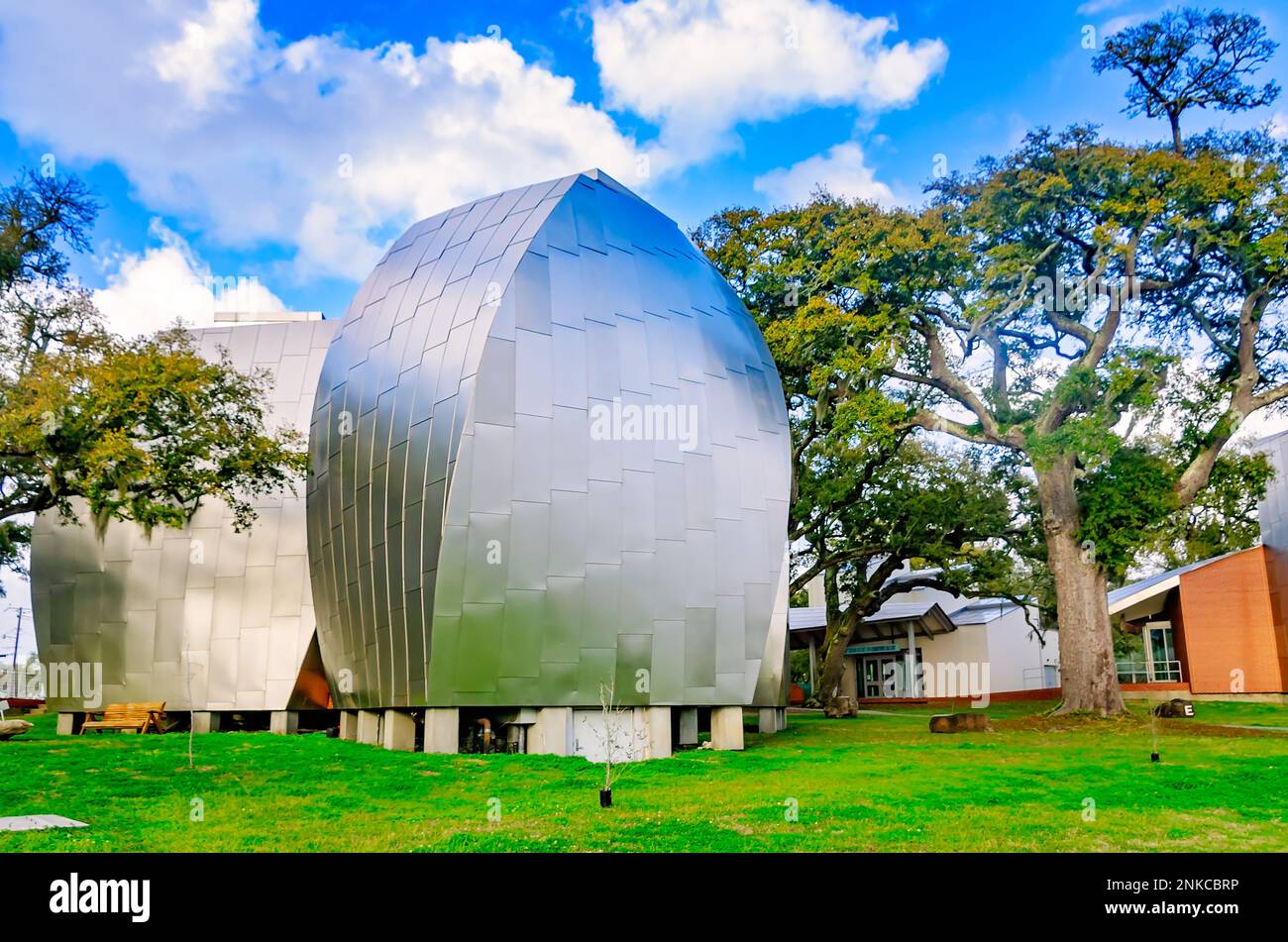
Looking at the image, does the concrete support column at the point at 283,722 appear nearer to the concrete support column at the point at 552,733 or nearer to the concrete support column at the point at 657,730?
the concrete support column at the point at 552,733

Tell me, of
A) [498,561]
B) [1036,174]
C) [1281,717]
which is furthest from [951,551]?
[498,561]

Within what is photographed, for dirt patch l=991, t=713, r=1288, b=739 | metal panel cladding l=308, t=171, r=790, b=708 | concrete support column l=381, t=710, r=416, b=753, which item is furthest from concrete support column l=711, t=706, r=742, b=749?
dirt patch l=991, t=713, r=1288, b=739

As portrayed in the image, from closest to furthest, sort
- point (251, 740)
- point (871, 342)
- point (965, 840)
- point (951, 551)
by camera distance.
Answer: point (965, 840), point (251, 740), point (871, 342), point (951, 551)

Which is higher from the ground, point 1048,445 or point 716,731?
point 1048,445

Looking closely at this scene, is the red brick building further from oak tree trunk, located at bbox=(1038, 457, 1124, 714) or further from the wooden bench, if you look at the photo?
the wooden bench

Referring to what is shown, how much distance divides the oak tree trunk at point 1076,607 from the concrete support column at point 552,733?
14.3 metres

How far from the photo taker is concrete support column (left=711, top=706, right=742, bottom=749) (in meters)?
21.8

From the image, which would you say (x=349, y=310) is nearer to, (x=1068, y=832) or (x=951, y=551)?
(x=1068, y=832)

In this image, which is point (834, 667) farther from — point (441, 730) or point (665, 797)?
point (665, 797)

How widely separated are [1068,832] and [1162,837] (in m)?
0.97

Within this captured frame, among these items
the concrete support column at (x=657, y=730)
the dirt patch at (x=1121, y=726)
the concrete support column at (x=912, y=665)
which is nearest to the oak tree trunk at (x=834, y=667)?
the dirt patch at (x=1121, y=726)

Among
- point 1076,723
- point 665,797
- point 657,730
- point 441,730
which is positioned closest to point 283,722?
point 441,730

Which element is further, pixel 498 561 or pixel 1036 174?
pixel 1036 174
